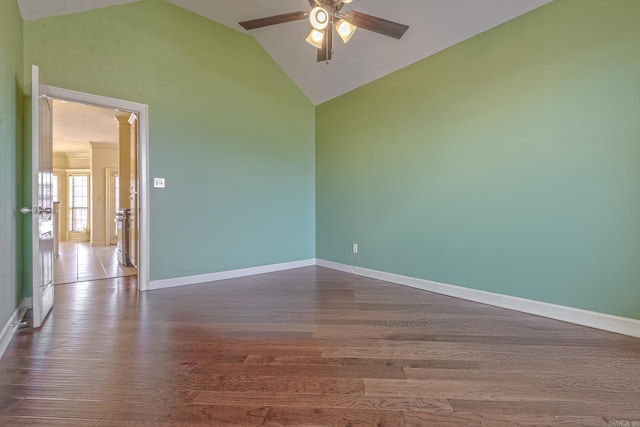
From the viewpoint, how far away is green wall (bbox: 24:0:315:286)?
312 centimetres

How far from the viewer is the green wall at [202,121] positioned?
10.3 feet

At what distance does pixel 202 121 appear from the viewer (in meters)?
3.88

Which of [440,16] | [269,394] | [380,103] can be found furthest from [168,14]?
[269,394]

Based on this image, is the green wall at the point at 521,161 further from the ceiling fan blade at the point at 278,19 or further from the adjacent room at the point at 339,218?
the ceiling fan blade at the point at 278,19

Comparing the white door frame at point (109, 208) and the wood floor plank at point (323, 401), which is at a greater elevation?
the white door frame at point (109, 208)

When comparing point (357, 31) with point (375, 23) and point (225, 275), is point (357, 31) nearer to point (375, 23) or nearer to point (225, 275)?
point (375, 23)

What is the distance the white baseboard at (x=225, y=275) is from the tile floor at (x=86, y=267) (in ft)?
3.67

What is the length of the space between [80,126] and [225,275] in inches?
210

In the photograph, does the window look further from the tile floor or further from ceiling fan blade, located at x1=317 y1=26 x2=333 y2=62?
ceiling fan blade, located at x1=317 y1=26 x2=333 y2=62

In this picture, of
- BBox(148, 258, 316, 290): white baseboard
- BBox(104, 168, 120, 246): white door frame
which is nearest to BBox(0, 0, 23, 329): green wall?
BBox(148, 258, 316, 290): white baseboard

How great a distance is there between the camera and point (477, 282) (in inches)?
123

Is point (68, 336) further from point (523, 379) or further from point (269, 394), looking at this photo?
point (523, 379)

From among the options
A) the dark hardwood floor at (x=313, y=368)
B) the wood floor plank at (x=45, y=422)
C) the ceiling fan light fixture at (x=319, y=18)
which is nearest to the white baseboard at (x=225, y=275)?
the dark hardwood floor at (x=313, y=368)

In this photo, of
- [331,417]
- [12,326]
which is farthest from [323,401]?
[12,326]
